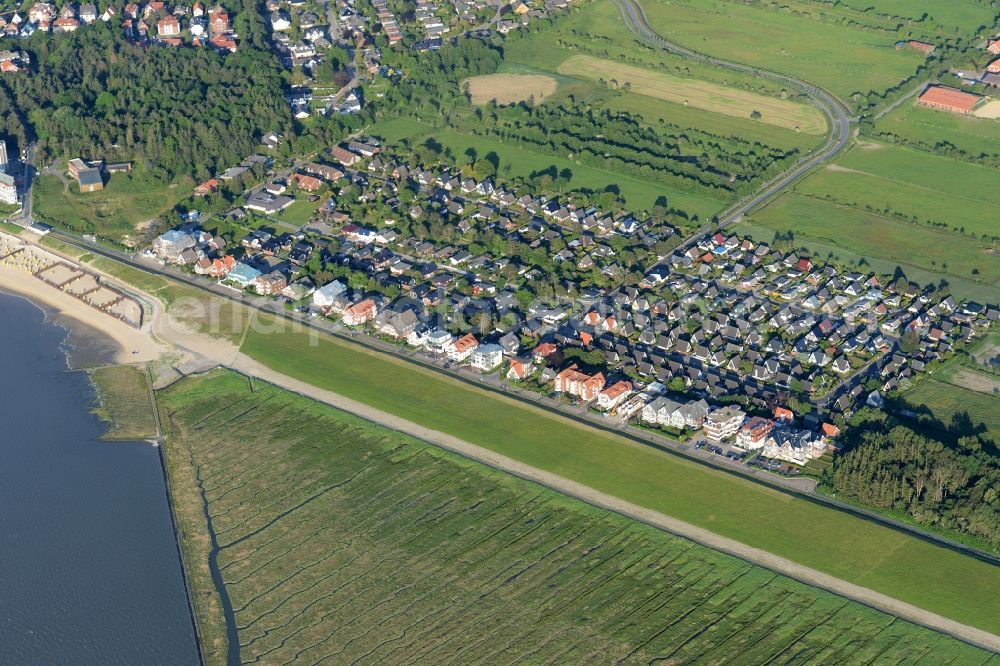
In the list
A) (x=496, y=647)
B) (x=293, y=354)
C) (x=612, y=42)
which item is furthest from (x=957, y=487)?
(x=612, y=42)

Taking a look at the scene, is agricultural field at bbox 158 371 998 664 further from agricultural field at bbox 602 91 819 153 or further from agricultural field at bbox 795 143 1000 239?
agricultural field at bbox 602 91 819 153

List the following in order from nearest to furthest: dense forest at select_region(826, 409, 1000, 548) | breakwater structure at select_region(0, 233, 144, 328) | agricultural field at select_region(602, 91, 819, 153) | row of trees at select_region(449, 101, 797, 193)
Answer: dense forest at select_region(826, 409, 1000, 548) < breakwater structure at select_region(0, 233, 144, 328) < row of trees at select_region(449, 101, 797, 193) < agricultural field at select_region(602, 91, 819, 153)

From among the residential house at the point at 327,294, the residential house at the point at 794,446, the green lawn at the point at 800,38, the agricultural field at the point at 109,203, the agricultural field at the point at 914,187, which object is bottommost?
the residential house at the point at 794,446

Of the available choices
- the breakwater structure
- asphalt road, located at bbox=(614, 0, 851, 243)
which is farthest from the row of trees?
the breakwater structure

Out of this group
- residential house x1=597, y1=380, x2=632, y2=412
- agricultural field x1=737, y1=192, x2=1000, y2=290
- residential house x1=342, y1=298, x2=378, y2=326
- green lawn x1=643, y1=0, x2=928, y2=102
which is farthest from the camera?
green lawn x1=643, y1=0, x2=928, y2=102

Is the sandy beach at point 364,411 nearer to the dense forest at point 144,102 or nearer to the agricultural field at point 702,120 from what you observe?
the dense forest at point 144,102

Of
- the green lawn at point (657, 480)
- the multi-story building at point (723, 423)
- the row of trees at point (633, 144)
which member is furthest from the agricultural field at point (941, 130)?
the green lawn at point (657, 480)
